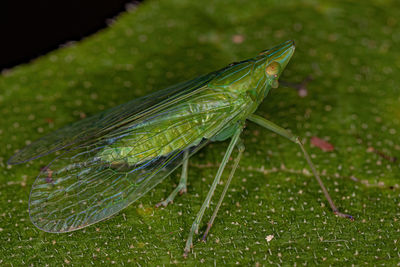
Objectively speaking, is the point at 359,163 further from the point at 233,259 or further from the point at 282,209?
the point at 233,259

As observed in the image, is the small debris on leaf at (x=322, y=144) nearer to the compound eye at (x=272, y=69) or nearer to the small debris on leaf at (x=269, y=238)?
the compound eye at (x=272, y=69)

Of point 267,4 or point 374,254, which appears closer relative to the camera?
point 374,254

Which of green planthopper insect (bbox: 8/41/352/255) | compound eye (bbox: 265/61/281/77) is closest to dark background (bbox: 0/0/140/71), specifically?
green planthopper insect (bbox: 8/41/352/255)

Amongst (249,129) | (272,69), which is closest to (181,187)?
(249,129)

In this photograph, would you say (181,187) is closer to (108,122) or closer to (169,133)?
(169,133)

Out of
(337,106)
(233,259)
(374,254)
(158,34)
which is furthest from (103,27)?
(374,254)

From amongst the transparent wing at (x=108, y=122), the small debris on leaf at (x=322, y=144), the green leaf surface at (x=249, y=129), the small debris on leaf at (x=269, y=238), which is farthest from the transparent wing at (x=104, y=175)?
the small debris on leaf at (x=322, y=144)
